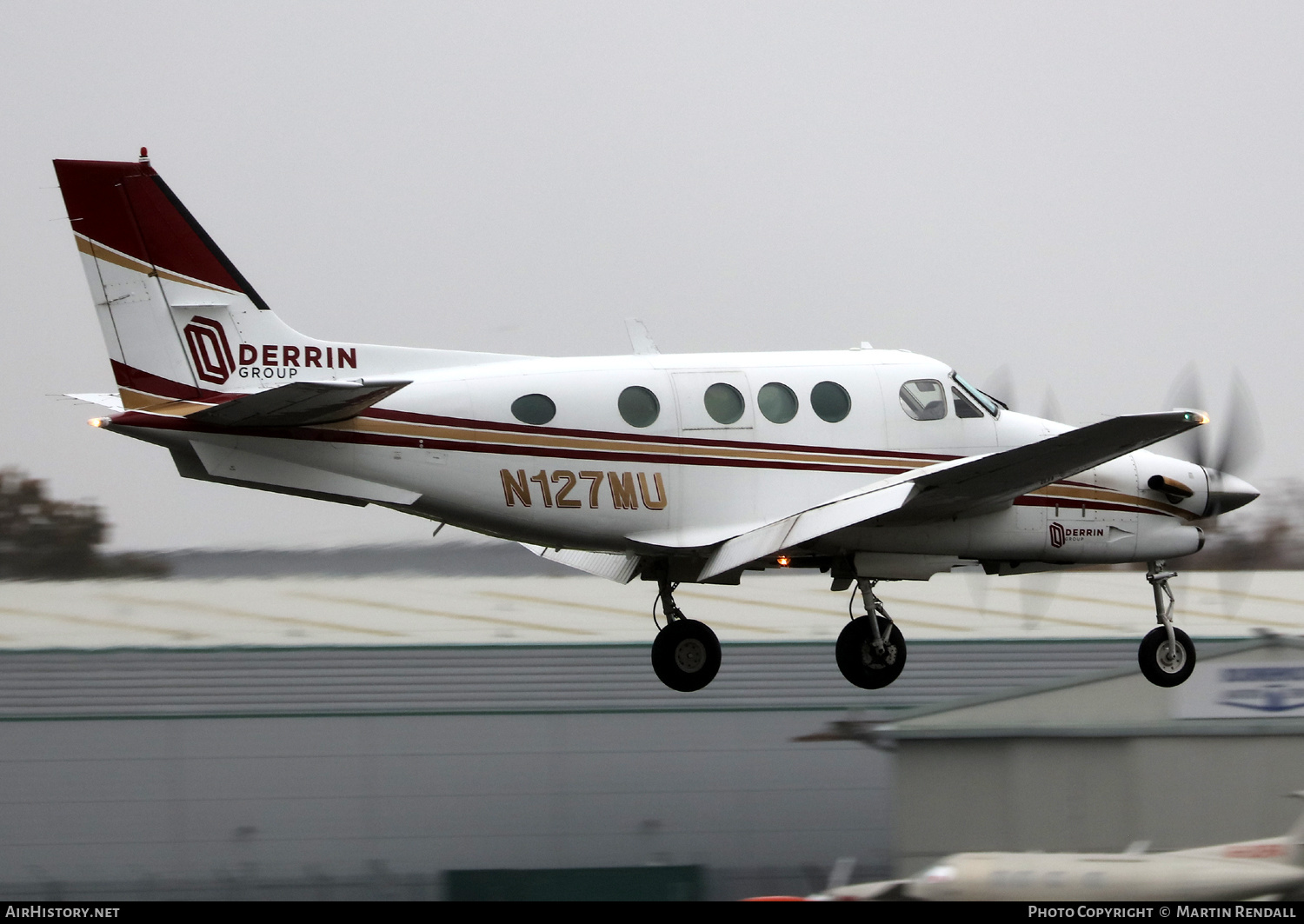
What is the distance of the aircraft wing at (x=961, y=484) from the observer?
54.1ft

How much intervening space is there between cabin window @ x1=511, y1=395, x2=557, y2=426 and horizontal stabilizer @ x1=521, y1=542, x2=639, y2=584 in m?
3.22

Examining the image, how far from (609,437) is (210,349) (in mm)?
4955

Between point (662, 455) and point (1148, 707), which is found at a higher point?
point (662, 455)

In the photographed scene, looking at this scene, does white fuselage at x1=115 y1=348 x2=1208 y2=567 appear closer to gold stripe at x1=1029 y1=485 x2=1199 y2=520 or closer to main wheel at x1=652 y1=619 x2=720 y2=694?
gold stripe at x1=1029 y1=485 x2=1199 y2=520

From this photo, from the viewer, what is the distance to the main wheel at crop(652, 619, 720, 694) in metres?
19.4

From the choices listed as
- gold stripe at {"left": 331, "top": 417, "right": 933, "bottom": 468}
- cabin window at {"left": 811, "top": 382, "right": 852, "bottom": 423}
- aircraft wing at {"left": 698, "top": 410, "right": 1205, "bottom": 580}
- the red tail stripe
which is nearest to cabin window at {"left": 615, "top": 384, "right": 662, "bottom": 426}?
gold stripe at {"left": 331, "top": 417, "right": 933, "bottom": 468}

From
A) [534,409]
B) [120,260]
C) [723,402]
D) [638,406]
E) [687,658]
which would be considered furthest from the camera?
[687,658]

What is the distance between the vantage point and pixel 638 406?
1798 centimetres

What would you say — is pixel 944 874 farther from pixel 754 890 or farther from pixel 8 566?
pixel 8 566

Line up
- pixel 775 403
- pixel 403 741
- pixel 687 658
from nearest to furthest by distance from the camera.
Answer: pixel 775 403 < pixel 687 658 < pixel 403 741

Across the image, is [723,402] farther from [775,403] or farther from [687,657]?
[687,657]

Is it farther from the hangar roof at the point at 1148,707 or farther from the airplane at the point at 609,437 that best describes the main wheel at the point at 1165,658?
the hangar roof at the point at 1148,707

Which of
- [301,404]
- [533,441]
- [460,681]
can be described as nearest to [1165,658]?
[533,441]

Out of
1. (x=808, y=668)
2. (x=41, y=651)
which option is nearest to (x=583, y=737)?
(x=808, y=668)
